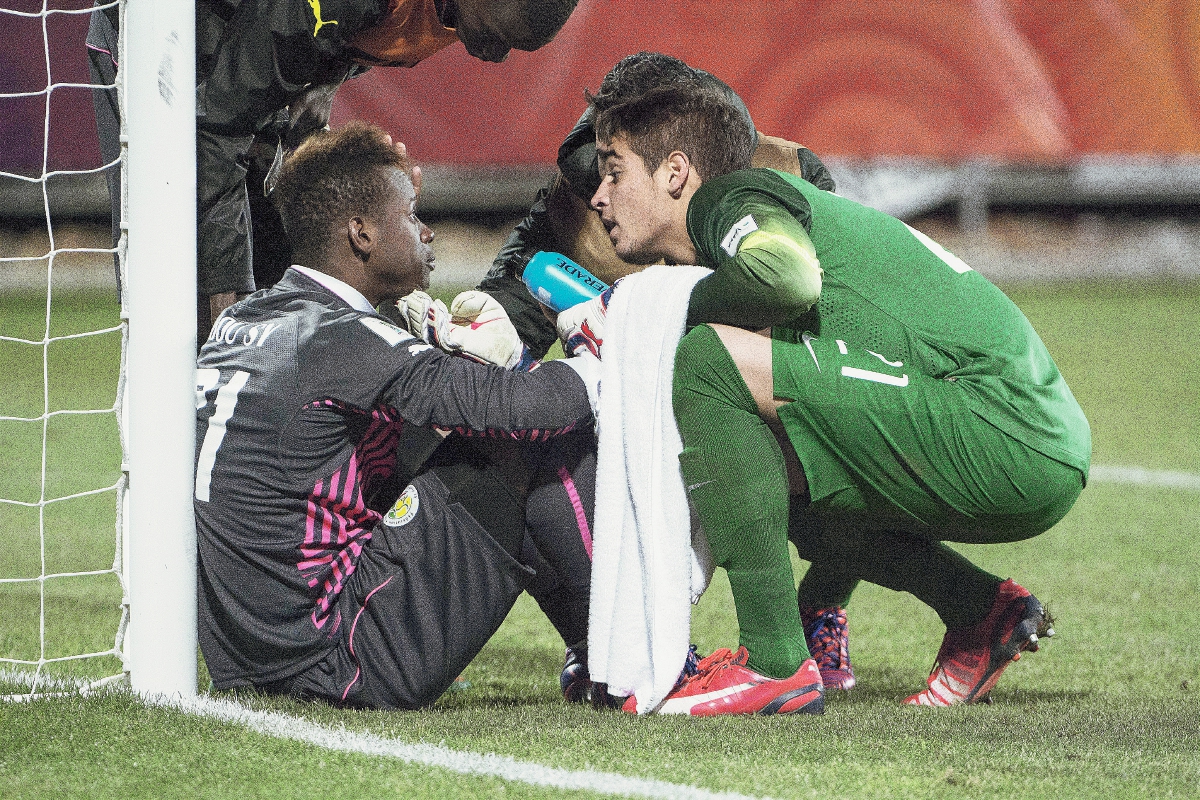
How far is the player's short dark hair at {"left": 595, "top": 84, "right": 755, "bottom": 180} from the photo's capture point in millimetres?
2758

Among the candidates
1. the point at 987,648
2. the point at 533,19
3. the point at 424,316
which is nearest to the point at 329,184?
the point at 424,316

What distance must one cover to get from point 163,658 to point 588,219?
5.78ft

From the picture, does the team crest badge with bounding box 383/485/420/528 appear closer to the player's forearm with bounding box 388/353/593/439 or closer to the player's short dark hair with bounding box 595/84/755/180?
the player's forearm with bounding box 388/353/593/439

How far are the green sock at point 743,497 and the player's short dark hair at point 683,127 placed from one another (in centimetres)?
43

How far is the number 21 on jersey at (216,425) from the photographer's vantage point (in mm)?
2562

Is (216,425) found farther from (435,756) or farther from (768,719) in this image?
(768,719)

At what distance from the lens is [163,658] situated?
2535 mm

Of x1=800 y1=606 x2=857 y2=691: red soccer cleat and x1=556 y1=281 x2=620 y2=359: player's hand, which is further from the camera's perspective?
x1=800 y1=606 x2=857 y2=691: red soccer cleat

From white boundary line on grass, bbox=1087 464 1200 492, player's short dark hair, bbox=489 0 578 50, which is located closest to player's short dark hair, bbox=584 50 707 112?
player's short dark hair, bbox=489 0 578 50

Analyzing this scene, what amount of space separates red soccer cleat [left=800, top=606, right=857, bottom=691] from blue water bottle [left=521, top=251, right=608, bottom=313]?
85 centimetres

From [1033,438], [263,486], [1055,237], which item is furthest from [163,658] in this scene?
[1055,237]

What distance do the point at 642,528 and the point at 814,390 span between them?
39cm

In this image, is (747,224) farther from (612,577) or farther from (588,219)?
(588,219)

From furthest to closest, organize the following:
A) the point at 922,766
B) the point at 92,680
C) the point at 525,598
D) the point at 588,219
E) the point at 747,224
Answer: the point at 525,598
the point at 588,219
the point at 92,680
the point at 747,224
the point at 922,766
